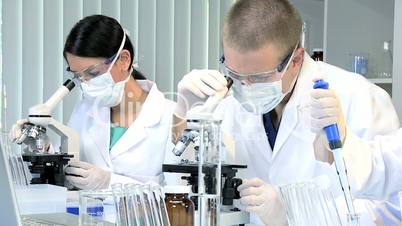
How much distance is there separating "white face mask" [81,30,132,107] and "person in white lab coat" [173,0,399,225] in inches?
16.4

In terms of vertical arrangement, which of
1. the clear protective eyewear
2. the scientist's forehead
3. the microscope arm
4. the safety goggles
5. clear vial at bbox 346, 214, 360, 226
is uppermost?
the scientist's forehead

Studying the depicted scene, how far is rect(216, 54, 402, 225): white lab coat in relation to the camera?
1733 millimetres

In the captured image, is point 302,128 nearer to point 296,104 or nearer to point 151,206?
point 296,104

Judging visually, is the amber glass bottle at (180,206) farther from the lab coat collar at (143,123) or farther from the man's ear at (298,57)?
the lab coat collar at (143,123)

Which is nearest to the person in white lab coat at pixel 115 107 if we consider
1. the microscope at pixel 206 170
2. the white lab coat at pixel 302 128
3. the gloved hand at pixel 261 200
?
the white lab coat at pixel 302 128

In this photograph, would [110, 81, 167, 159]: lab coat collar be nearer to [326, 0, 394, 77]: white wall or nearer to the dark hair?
the dark hair

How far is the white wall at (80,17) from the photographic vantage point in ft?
9.30

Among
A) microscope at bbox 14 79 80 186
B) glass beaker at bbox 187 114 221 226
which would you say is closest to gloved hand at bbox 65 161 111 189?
microscope at bbox 14 79 80 186

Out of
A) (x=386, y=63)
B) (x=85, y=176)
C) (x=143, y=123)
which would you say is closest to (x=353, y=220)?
(x=85, y=176)

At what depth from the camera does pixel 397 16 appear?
96.7 inches

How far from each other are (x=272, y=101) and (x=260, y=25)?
9.3 inches

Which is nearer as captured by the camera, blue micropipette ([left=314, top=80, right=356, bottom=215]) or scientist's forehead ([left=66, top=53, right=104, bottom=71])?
blue micropipette ([left=314, top=80, right=356, bottom=215])

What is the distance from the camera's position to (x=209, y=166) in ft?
3.87

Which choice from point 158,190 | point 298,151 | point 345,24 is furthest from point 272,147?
point 345,24
